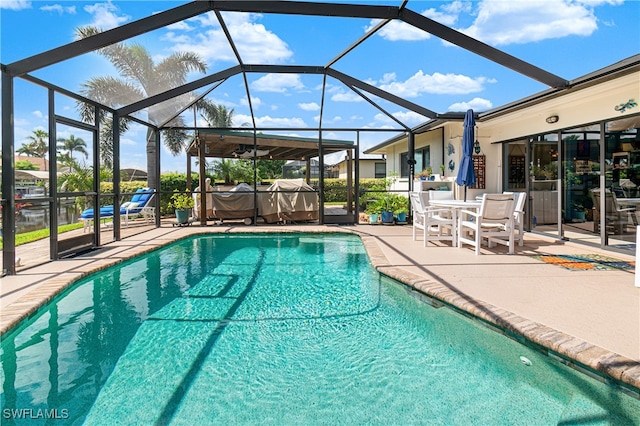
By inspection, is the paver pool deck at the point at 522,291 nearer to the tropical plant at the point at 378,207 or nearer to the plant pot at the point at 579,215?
the plant pot at the point at 579,215

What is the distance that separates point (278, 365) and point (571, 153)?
683 cm

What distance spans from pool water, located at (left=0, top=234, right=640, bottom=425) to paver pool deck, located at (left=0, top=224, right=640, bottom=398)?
0.14 metres

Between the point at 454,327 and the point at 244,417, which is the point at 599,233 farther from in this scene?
the point at 244,417

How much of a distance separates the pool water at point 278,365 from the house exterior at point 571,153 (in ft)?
13.6

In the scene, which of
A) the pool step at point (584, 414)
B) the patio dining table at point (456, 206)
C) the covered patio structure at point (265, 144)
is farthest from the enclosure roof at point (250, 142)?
the pool step at point (584, 414)

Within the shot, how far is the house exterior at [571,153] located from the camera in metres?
5.35

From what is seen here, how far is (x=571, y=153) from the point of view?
6.66 metres

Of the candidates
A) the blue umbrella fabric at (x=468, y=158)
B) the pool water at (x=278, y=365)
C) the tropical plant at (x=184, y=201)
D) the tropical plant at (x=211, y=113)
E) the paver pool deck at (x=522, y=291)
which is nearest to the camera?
the pool water at (x=278, y=365)

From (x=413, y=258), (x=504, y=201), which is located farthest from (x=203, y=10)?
(x=504, y=201)

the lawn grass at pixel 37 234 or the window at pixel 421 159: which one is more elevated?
the window at pixel 421 159

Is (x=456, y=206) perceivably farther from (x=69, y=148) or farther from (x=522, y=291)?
(x=69, y=148)

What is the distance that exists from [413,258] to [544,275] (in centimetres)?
175

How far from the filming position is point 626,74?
4559mm

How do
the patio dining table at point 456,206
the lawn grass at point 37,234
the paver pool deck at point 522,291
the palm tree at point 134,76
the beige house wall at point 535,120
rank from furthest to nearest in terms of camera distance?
1. the lawn grass at point 37,234
2. the palm tree at point 134,76
3. the patio dining table at point 456,206
4. the beige house wall at point 535,120
5. the paver pool deck at point 522,291
